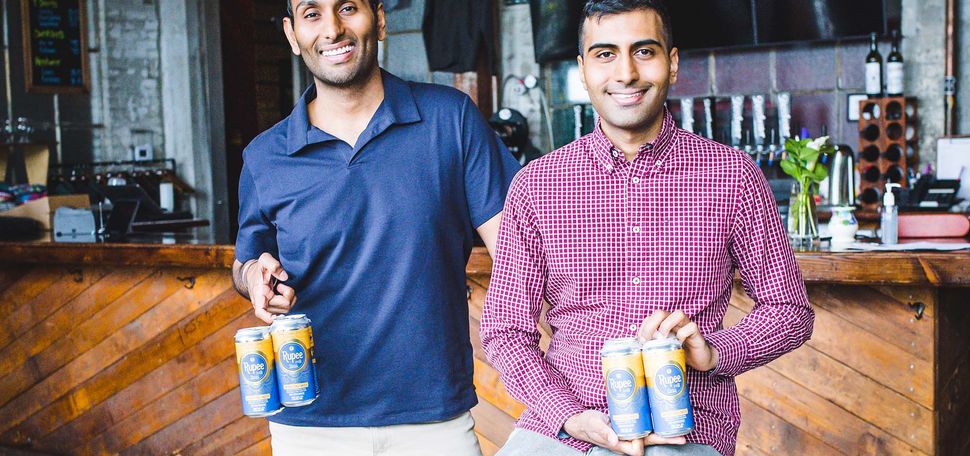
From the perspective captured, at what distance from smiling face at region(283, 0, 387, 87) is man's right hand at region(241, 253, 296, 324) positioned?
38cm

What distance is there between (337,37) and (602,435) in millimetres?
908

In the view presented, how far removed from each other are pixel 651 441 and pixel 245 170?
109 centimetres

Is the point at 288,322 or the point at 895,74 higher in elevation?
the point at 895,74

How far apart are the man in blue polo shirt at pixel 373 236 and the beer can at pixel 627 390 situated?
0.57 metres

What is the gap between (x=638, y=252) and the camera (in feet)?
5.72

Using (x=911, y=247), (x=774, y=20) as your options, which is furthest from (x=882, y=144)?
(x=911, y=247)

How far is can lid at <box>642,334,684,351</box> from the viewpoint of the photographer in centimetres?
148

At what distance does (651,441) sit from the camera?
153 centimetres

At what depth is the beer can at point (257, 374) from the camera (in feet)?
5.83

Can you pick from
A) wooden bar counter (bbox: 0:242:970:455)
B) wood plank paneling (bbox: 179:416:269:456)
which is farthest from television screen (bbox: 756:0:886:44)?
wood plank paneling (bbox: 179:416:269:456)

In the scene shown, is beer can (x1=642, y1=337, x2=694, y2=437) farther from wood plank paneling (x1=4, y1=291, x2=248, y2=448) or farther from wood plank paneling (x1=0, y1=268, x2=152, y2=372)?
wood plank paneling (x1=0, y1=268, x2=152, y2=372)

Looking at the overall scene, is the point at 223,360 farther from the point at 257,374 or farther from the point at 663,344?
the point at 663,344

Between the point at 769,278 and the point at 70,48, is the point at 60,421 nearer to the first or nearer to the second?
the point at 70,48

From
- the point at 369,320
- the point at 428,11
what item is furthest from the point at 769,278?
the point at 428,11
